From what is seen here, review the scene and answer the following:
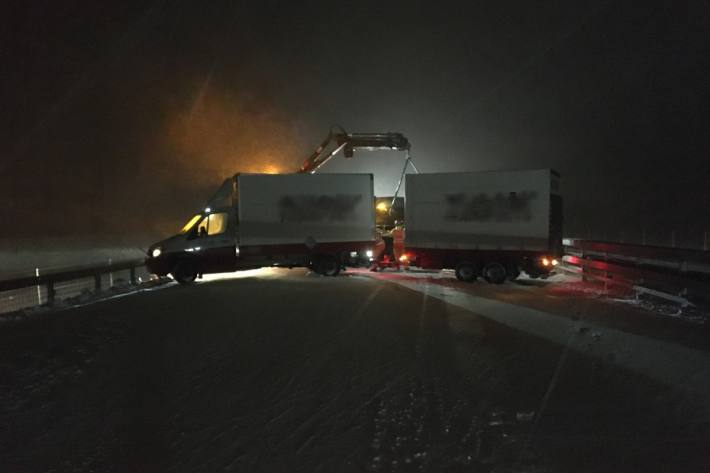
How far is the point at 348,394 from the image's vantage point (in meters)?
5.50

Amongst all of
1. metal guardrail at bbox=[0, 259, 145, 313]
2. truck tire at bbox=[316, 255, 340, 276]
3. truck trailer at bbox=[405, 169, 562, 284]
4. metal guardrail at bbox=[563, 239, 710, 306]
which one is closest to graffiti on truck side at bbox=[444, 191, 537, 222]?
truck trailer at bbox=[405, 169, 562, 284]

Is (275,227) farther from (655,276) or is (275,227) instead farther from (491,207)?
(655,276)

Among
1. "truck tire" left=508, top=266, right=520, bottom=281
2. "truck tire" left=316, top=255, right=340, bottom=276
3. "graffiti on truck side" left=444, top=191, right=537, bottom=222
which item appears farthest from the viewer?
"truck tire" left=316, top=255, right=340, bottom=276

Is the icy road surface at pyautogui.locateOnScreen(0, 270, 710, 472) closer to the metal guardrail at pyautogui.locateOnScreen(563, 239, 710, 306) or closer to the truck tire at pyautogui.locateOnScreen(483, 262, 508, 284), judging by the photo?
the metal guardrail at pyautogui.locateOnScreen(563, 239, 710, 306)

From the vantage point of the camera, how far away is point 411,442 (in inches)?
170

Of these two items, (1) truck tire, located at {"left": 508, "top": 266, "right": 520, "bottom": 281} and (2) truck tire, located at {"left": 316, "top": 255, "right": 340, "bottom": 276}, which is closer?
(1) truck tire, located at {"left": 508, "top": 266, "right": 520, "bottom": 281}

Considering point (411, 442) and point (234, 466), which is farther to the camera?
point (411, 442)

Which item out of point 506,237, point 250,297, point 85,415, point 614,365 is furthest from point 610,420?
point 506,237

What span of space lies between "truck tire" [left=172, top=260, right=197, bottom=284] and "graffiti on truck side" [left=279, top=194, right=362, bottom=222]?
3.37 metres

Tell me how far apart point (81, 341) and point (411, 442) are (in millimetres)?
5949

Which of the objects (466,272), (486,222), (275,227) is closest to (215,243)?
(275,227)

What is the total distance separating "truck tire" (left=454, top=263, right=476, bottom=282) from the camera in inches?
633

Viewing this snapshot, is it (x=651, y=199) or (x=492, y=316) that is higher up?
(x=651, y=199)

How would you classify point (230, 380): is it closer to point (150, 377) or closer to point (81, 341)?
point (150, 377)
